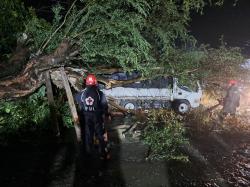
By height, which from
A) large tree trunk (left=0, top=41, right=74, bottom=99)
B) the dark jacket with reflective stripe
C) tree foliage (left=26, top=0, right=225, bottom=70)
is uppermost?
tree foliage (left=26, top=0, right=225, bottom=70)

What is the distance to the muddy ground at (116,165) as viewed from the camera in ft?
22.3

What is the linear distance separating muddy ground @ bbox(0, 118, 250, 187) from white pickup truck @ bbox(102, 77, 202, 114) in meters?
3.61

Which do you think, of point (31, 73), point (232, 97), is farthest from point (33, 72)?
point (232, 97)

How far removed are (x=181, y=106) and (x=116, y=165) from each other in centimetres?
690

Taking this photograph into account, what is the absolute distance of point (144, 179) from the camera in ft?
22.8

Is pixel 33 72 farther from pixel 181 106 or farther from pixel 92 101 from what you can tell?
pixel 181 106

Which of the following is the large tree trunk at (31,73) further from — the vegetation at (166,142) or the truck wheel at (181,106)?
the truck wheel at (181,106)

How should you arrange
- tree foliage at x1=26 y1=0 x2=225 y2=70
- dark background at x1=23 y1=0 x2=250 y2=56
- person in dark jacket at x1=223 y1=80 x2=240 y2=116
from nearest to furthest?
1. tree foliage at x1=26 y1=0 x2=225 y2=70
2. person in dark jacket at x1=223 y1=80 x2=240 y2=116
3. dark background at x1=23 y1=0 x2=250 y2=56

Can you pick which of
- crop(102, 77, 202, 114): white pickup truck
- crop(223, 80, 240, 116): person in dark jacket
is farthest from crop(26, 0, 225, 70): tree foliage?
crop(102, 77, 202, 114): white pickup truck

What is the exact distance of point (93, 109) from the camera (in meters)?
7.46

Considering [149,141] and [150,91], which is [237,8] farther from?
[149,141]

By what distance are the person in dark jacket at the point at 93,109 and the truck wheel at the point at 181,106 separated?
6698mm

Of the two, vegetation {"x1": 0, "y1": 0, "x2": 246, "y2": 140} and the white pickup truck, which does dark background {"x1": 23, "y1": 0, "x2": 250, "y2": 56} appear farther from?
vegetation {"x1": 0, "y1": 0, "x2": 246, "y2": 140}

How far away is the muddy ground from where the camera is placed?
6.81 metres
